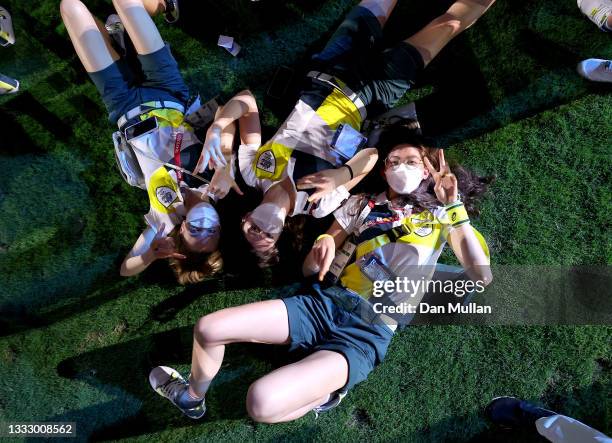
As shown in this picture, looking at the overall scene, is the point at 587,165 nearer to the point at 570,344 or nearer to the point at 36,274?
the point at 570,344

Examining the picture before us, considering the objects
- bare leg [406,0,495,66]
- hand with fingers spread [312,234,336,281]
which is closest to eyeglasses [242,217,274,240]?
hand with fingers spread [312,234,336,281]

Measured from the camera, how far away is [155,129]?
3.87m

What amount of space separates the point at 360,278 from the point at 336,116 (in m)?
1.28


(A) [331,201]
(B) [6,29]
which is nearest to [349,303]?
(A) [331,201]

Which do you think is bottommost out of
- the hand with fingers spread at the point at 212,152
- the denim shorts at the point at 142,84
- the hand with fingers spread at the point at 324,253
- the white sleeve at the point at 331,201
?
the hand with fingers spread at the point at 324,253

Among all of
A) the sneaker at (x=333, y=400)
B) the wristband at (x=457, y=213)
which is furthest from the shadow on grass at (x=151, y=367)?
the wristband at (x=457, y=213)

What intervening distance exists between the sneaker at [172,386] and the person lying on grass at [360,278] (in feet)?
0.86

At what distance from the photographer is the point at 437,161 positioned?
366 cm

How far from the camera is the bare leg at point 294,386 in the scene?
129 inches

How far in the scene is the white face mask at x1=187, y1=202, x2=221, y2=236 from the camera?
3.61 m

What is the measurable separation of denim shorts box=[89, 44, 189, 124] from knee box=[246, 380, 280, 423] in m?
2.37

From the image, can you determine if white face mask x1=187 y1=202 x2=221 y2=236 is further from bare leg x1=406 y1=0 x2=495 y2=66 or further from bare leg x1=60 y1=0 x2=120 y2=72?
bare leg x1=406 y1=0 x2=495 y2=66

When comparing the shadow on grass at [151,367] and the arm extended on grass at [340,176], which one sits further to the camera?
the shadow on grass at [151,367]

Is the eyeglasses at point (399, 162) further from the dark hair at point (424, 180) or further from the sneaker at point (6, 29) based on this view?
the sneaker at point (6, 29)
